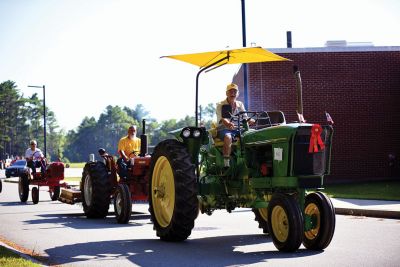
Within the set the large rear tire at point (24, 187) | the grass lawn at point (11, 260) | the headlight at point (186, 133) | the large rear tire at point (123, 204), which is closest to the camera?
the grass lawn at point (11, 260)

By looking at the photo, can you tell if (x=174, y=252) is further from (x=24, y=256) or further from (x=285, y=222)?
(x=24, y=256)

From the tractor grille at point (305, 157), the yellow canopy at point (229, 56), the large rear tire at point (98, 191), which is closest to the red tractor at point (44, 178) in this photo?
the large rear tire at point (98, 191)

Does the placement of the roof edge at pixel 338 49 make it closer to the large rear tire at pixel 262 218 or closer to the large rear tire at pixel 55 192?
the large rear tire at pixel 55 192

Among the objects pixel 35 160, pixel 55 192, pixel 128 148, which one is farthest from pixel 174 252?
pixel 35 160

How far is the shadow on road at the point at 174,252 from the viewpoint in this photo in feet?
28.5

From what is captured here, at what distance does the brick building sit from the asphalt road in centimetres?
1393

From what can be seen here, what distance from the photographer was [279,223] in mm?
9133

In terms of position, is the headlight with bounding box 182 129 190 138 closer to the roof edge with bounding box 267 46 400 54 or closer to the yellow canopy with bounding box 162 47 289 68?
the yellow canopy with bounding box 162 47 289 68

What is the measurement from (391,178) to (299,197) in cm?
2098

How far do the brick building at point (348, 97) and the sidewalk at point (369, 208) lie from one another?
10798mm

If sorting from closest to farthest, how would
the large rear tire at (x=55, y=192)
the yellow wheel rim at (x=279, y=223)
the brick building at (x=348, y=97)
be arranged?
the yellow wheel rim at (x=279, y=223) < the large rear tire at (x=55, y=192) < the brick building at (x=348, y=97)

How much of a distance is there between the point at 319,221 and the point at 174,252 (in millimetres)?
2102

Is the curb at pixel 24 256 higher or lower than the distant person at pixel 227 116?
lower

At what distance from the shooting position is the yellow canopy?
11125mm
